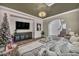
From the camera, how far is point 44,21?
2.15 m

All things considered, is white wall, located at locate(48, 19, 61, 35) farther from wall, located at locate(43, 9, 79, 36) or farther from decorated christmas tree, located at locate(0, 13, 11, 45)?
decorated christmas tree, located at locate(0, 13, 11, 45)

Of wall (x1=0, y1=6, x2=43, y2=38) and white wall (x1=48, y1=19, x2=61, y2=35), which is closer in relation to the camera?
wall (x1=0, y1=6, x2=43, y2=38)

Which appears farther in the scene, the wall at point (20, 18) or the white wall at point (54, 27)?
the white wall at point (54, 27)

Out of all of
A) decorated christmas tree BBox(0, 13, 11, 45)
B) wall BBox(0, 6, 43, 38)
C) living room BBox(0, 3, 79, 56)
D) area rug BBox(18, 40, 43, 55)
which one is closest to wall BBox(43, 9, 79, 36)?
living room BBox(0, 3, 79, 56)

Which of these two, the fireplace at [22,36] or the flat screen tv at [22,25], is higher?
the flat screen tv at [22,25]

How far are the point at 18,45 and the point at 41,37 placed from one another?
0.42 metres

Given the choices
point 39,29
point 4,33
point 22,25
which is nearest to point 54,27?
point 39,29

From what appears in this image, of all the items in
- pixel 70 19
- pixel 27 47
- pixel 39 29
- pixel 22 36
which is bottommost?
pixel 27 47

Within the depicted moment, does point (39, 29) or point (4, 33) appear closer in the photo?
point (4, 33)

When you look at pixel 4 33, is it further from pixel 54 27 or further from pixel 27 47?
pixel 54 27

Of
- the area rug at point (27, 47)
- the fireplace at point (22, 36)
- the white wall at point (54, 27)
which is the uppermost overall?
the white wall at point (54, 27)

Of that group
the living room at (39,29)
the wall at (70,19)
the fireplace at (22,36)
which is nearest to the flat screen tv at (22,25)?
the living room at (39,29)

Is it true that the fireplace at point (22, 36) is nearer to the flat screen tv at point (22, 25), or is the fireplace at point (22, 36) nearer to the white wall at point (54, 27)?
the flat screen tv at point (22, 25)

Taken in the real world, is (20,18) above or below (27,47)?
above
